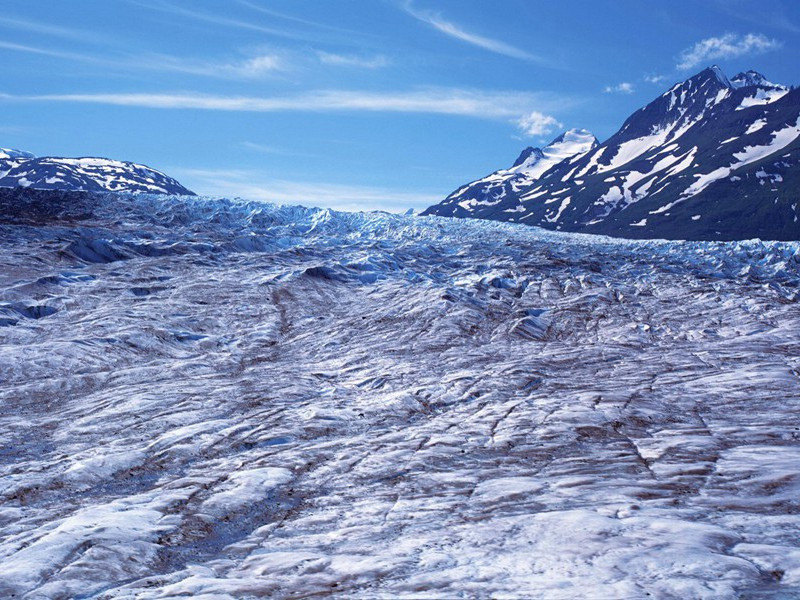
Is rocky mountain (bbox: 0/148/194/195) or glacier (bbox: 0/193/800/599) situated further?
rocky mountain (bbox: 0/148/194/195)

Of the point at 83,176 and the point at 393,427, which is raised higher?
the point at 83,176

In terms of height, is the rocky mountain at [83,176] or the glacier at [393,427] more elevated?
the rocky mountain at [83,176]

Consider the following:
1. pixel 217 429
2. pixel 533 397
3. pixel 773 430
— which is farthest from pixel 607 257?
pixel 217 429

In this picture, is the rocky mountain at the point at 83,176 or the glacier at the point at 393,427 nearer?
the glacier at the point at 393,427

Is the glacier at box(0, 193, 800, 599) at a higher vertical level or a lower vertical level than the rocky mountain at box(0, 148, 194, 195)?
lower

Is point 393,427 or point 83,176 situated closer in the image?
point 393,427
